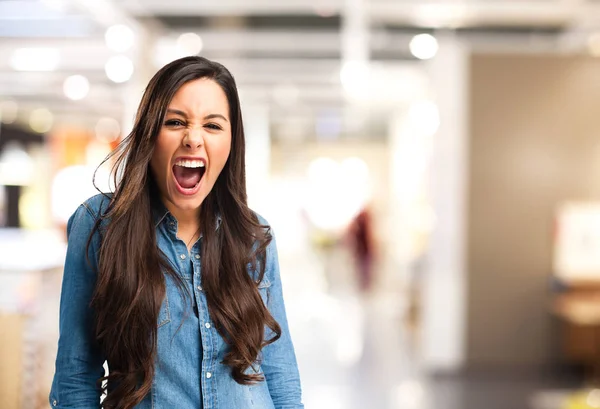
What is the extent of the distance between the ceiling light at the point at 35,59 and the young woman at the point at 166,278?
10.2 meters

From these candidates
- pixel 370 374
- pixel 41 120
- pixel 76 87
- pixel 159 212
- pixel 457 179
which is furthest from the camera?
pixel 41 120

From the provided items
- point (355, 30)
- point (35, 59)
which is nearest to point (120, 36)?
point (355, 30)

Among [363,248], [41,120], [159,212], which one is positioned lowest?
[363,248]

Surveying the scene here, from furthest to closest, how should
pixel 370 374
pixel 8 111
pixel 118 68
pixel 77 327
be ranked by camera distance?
pixel 8 111 < pixel 118 68 < pixel 370 374 < pixel 77 327

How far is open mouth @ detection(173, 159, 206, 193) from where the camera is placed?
1.43m

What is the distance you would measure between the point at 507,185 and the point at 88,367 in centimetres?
629

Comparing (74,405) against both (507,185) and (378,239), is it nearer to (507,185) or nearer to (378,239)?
(507,185)

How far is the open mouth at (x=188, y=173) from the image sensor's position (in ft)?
4.69

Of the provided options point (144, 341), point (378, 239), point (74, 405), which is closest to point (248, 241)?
point (144, 341)

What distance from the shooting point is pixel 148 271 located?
1415 mm

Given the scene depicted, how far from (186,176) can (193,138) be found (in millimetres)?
90

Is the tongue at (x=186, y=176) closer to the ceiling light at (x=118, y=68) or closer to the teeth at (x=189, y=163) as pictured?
the teeth at (x=189, y=163)

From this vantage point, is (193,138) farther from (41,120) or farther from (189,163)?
(41,120)

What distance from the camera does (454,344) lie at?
285 inches
